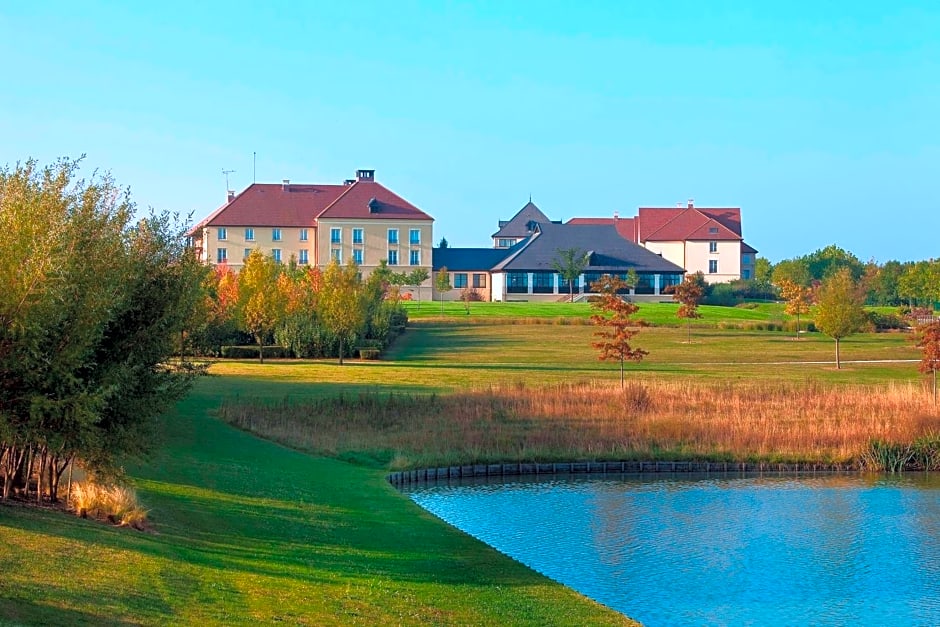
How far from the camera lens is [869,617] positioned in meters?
14.5

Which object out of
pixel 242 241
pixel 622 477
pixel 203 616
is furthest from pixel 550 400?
pixel 242 241

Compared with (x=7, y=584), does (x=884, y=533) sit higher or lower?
lower

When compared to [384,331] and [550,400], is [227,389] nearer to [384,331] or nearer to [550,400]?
[550,400]

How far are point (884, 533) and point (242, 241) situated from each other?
77.2 m

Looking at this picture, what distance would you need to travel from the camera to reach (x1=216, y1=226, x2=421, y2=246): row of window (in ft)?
298

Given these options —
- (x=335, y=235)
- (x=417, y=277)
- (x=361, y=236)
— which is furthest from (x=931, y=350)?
(x=335, y=235)

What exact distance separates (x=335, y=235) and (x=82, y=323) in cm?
7851

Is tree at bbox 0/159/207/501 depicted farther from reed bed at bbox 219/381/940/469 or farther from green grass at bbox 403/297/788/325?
green grass at bbox 403/297/788/325

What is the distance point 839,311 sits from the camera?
48.3 m

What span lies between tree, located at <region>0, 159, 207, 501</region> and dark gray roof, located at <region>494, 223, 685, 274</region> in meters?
75.3

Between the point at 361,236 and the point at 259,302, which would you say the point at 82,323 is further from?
the point at 361,236

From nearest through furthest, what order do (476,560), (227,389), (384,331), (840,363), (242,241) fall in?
(476,560)
(227,389)
(840,363)
(384,331)
(242,241)

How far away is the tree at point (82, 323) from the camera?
12422 millimetres

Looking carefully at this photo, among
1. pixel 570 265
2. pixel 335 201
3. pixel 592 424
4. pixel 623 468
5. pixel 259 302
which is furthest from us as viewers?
pixel 335 201
